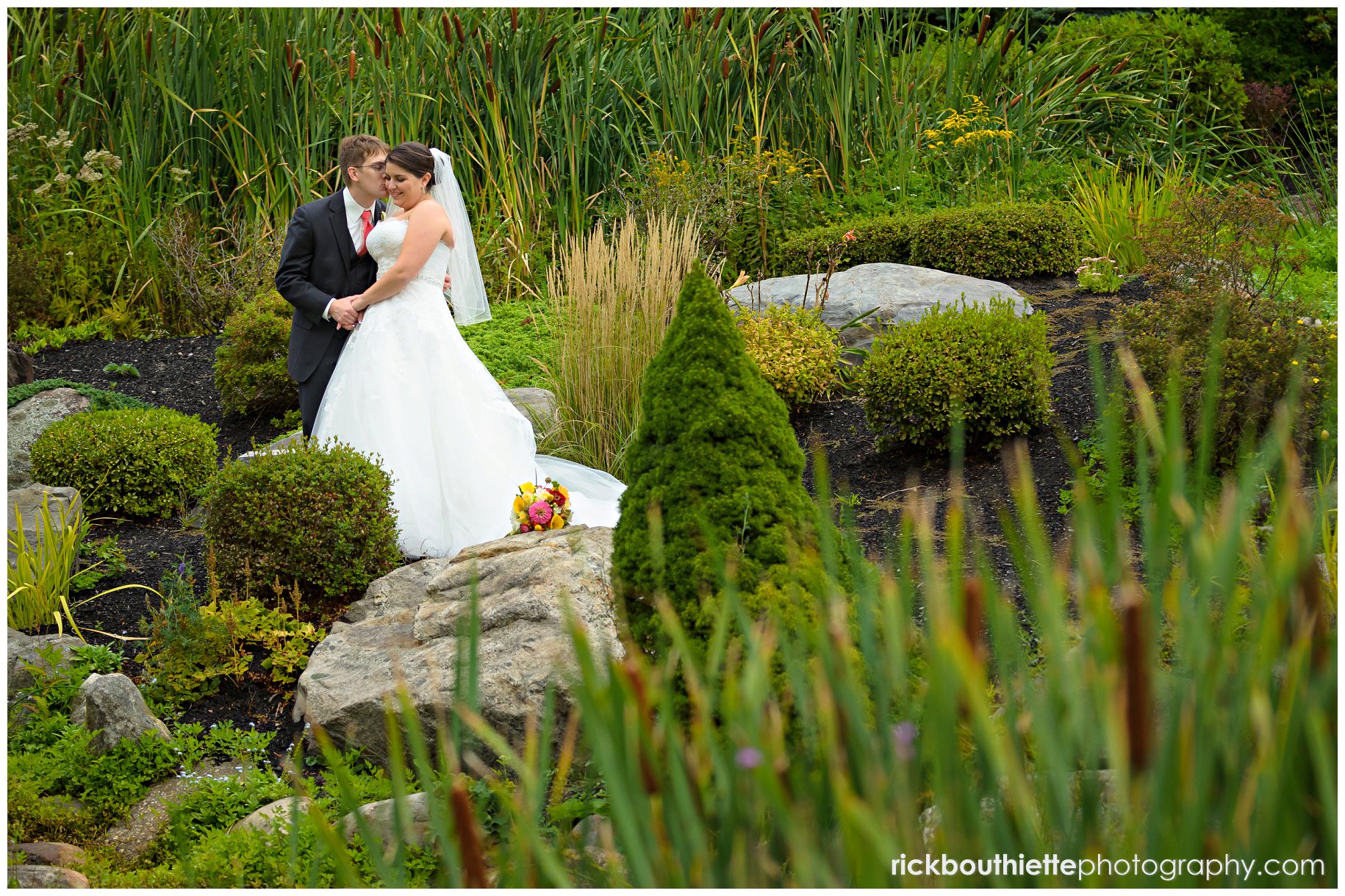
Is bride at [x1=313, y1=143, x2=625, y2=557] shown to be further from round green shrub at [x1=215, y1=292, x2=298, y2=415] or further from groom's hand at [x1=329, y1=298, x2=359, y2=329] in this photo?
round green shrub at [x1=215, y1=292, x2=298, y2=415]

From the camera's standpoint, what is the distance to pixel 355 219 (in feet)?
19.0

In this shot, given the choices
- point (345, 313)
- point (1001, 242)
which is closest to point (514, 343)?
point (345, 313)

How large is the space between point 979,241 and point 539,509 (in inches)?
175

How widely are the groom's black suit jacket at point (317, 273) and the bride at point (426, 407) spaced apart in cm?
20

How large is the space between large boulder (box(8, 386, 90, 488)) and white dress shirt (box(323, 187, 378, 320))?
2274 mm

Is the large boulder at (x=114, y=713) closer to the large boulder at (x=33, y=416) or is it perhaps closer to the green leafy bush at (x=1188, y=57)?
the large boulder at (x=33, y=416)

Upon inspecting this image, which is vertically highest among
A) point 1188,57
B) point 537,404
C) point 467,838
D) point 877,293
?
point 1188,57

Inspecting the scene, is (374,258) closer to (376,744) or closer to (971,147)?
(376,744)

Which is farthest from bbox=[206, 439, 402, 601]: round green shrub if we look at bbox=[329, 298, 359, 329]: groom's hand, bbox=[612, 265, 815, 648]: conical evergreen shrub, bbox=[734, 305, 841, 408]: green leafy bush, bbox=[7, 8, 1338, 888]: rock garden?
bbox=[734, 305, 841, 408]: green leafy bush

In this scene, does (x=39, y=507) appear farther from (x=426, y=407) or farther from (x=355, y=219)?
(x=355, y=219)

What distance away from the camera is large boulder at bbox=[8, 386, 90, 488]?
6539mm

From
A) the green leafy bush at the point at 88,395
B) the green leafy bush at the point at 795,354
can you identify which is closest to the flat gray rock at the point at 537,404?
the green leafy bush at the point at 795,354

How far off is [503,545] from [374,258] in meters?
2.23

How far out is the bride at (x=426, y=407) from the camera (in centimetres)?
528
